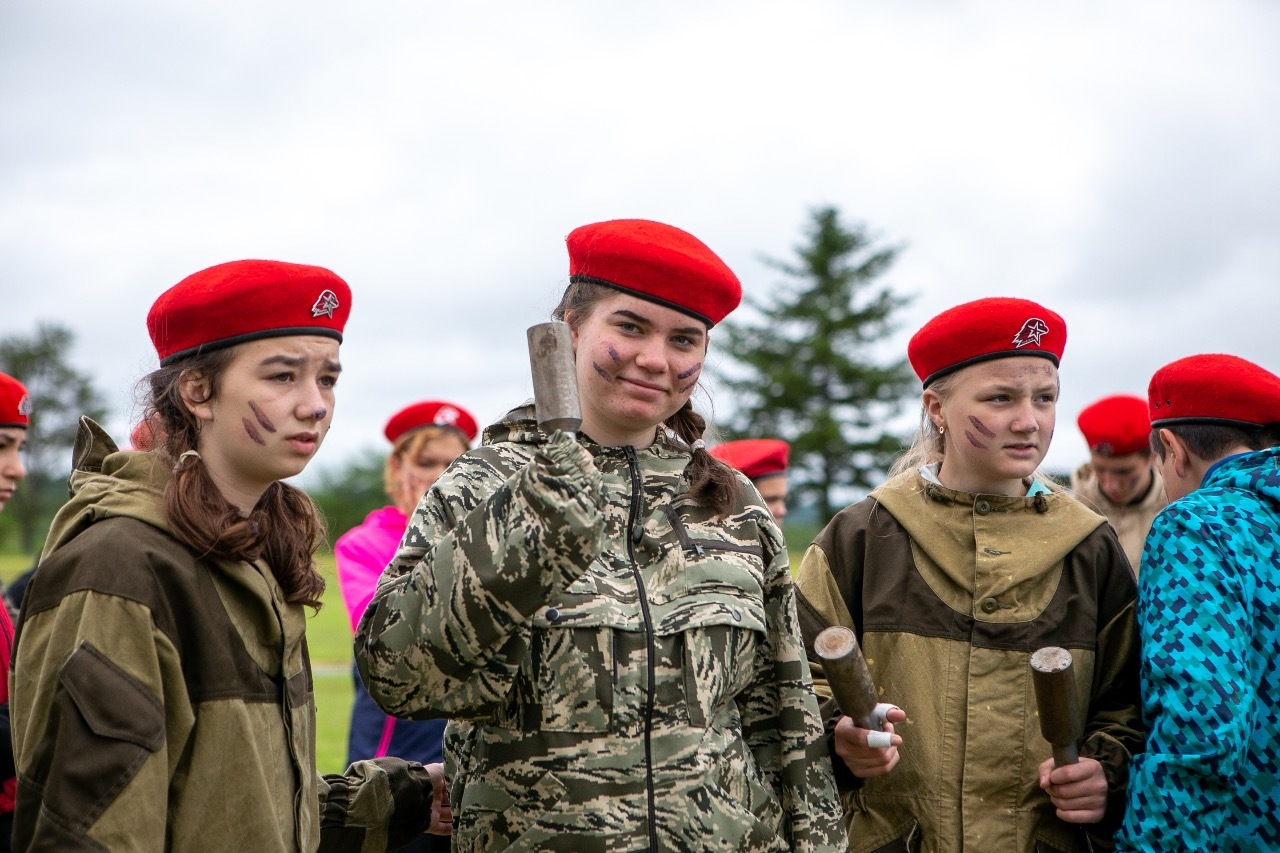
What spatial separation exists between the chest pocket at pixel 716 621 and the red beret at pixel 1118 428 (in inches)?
147

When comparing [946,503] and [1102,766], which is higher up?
[946,503]

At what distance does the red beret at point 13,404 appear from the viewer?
4.85 m

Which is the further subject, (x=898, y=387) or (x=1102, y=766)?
(x=898, y=387)

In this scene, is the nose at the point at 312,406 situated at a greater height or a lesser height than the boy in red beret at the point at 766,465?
lesser

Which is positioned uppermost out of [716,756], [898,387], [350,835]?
[898,387]

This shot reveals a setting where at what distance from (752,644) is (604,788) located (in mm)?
545

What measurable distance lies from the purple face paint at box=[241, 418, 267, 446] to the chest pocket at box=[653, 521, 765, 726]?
997 mm

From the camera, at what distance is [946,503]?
385 centimetres

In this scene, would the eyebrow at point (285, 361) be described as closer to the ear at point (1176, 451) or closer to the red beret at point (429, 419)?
the ear at point (1176, 451)

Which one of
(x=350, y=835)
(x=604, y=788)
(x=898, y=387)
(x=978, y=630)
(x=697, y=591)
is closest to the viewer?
(x=604, y=788)

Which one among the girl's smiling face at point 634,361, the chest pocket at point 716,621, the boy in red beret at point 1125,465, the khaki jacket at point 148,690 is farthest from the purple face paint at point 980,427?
the boy in red beret at point 1125,465

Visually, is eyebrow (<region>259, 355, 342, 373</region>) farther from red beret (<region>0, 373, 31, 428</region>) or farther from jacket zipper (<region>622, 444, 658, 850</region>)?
red beret (<region>0, 373, 31, 428</region>)

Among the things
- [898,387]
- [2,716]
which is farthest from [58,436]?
[2,716]

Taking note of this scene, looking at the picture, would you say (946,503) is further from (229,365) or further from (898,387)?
(898,387)
